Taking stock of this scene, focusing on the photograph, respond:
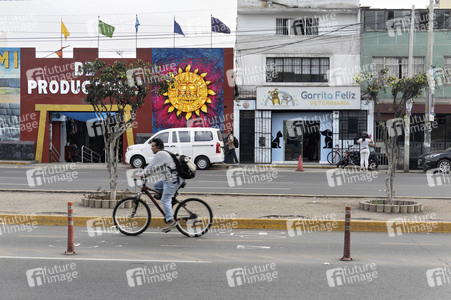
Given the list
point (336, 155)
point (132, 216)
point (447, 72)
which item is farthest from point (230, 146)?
point (132, 216)

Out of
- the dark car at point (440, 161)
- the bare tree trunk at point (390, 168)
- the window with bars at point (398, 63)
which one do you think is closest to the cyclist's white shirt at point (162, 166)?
the bare tree trunk at point (390, 168)

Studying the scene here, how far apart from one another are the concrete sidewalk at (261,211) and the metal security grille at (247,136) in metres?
15.6

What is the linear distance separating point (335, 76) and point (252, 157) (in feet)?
20.7

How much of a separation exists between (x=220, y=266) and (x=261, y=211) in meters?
4.72

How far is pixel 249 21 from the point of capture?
102 ft

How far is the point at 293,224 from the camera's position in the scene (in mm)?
10891

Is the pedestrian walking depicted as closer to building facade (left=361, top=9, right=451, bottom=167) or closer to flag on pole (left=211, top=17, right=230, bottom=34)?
building facade (left=361, top=9, right=451, bottom=167)

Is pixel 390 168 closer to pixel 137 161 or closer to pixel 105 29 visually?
pixel 137 161

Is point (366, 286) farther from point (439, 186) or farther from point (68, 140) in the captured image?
point (68, 140)

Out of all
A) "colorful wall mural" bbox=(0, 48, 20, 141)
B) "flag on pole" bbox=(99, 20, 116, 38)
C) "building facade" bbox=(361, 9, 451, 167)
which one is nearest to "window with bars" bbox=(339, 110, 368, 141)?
"building facade" bbox=(361, 9, 451, 167)

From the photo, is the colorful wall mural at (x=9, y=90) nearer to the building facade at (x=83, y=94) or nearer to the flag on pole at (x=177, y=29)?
the building facade at (x=83, y=94)

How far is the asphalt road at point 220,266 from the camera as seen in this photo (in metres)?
6.24

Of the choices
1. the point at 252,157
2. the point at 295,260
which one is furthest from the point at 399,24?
the point at 295,260

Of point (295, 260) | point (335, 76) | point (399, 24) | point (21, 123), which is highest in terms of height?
point (399, 24)
